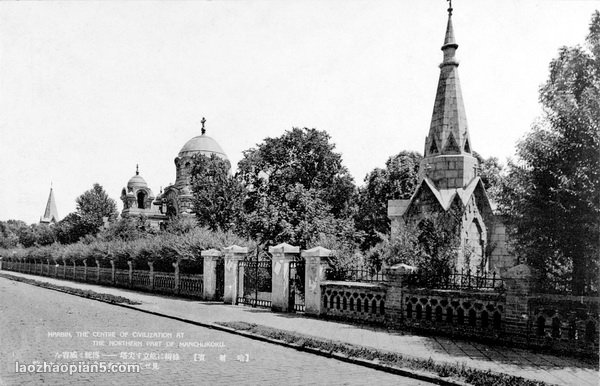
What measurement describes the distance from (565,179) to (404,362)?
14.5 feet

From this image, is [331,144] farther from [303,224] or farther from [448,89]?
[303,224]

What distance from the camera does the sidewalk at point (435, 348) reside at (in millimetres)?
7770

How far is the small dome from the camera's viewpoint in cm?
6900

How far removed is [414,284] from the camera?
39.6ft

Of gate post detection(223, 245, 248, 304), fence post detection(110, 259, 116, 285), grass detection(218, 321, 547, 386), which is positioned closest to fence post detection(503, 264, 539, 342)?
grass detection(218, 321, 547, 386)

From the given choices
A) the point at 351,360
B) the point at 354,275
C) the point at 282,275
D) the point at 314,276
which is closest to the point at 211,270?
the point at 282,275

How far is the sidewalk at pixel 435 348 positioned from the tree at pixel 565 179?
5.98ft

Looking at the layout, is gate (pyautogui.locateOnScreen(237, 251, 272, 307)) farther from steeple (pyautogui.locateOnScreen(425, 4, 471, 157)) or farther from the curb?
steeple (pyautogui.locateOnScreen(425, 4, 471, 157))

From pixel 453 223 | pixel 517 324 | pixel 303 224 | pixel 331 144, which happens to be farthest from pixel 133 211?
pixel 517 324

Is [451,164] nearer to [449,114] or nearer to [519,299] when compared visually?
[449,114]

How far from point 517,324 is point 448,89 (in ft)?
A: 63.7

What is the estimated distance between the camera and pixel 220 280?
19.4 metres

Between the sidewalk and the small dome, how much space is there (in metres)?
55.0

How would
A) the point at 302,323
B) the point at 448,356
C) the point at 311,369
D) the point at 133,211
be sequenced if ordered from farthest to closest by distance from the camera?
the point at 133,211 < the point at 302,323 < the point at 448,356 < the point at 311,369
